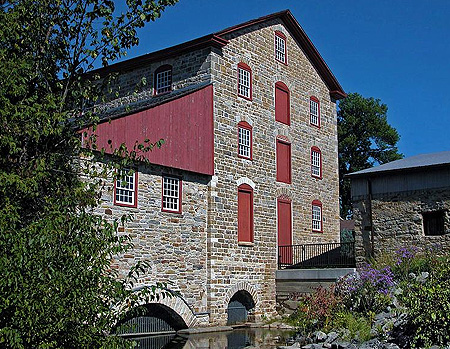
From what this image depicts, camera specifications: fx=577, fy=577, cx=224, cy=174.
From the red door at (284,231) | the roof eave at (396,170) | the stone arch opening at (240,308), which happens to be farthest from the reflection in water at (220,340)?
the roof eave at (396,170)

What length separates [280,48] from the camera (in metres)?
24.9

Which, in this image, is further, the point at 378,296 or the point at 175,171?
the point at 175,171

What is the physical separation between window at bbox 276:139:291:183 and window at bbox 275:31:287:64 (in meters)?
3.70

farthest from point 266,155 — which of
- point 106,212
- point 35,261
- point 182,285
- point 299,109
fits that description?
point 35,261

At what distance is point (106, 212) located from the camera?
1628cm

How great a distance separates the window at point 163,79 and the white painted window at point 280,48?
509 centimetres

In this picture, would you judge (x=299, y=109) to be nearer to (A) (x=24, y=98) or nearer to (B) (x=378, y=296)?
(B) (x=378, y=296)

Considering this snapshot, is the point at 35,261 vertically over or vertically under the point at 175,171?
under

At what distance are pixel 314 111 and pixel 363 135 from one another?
21.0 meters

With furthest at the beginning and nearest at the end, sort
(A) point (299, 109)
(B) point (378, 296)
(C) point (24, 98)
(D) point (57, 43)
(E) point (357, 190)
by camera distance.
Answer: (A) point (299, 109) < (E) point (357, 190) < (B) point (378, 296) < (D) point (57, 43) < (C) point (24, 98)

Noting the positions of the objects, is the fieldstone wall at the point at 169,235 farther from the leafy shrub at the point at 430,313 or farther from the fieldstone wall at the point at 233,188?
the leafy shrub at the point at 430,313

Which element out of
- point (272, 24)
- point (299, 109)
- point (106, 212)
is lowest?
point (106, 212)

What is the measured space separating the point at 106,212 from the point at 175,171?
10.3 feet

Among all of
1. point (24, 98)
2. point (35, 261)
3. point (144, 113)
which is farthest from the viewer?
point (144, 113)
